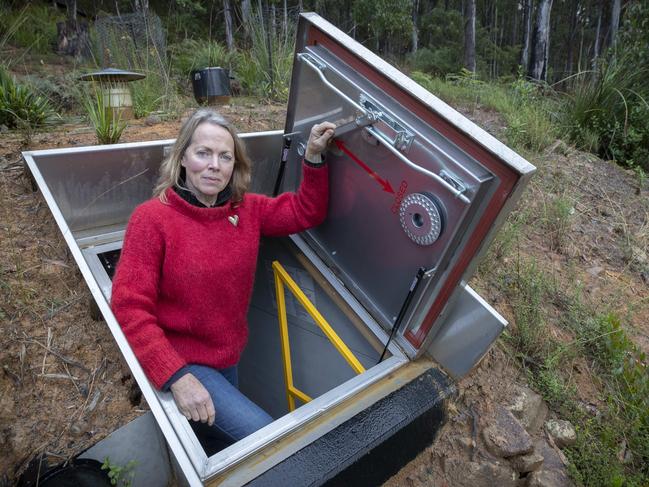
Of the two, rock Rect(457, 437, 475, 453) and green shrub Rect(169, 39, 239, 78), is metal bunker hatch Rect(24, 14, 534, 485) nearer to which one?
rock Rect(457, 437, 475, 453)

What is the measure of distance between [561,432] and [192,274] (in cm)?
177

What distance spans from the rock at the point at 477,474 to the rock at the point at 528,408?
9.3 inches

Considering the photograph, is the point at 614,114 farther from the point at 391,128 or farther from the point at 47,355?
the point at 47,355

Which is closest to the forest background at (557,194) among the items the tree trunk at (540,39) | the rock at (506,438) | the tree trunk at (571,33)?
the rock at (506,438)

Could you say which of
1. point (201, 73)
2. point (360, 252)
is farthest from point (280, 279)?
point (201, 73)

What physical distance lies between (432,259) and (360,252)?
0.44 meters

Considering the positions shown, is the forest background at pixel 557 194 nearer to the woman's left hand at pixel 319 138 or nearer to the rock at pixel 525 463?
the rock at pixel 525 463

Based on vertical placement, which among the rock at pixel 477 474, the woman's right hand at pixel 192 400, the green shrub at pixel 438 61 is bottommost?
the green shrub at pixel 438 61

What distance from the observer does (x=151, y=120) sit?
3.48 metres

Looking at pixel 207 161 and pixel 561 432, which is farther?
pixel 561 432

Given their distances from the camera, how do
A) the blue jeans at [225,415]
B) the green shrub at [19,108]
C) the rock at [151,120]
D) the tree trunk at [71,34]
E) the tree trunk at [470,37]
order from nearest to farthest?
the blue jeans at [225,415]
the green shrub at [19,108]
the rock at [151,120]
the tree trunk at [71,34]
the tree trunk at [470,37]

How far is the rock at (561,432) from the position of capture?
1923 mm

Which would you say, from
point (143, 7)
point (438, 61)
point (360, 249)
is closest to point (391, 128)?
point (360, 249)

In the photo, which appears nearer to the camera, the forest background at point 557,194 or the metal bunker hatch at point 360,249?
the metal bunker hatch at point 360,249
